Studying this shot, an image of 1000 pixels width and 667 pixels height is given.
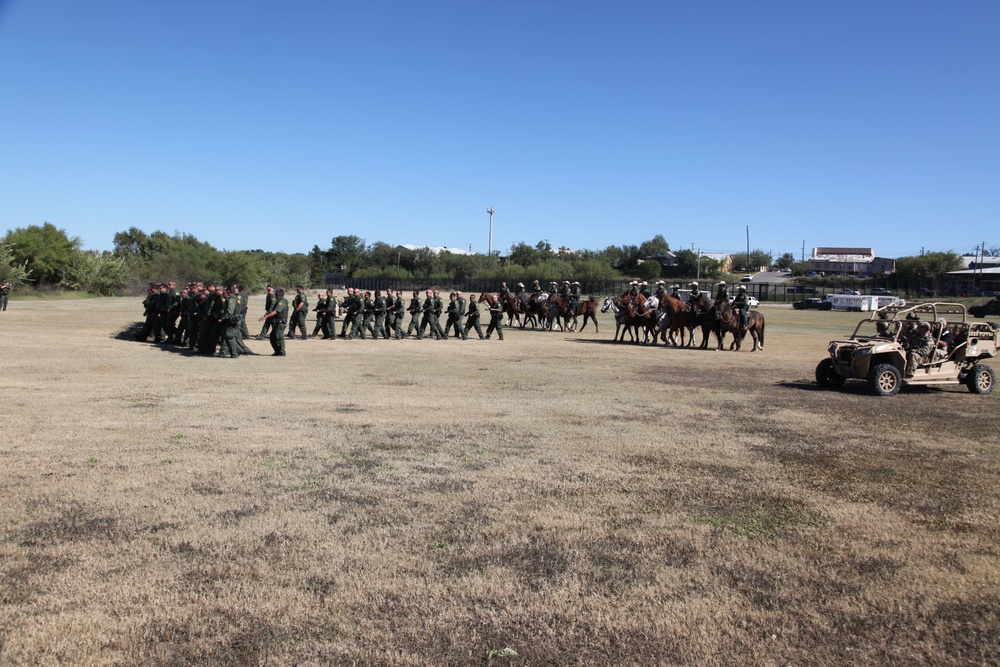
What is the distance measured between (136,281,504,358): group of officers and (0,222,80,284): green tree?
35.3 meters

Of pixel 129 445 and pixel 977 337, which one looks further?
pixel 977 337

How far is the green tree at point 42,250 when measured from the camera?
2122 inches

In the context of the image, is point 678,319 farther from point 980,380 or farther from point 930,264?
point 930,264

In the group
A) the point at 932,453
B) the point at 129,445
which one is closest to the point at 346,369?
the point at 129,445

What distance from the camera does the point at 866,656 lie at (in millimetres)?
4324

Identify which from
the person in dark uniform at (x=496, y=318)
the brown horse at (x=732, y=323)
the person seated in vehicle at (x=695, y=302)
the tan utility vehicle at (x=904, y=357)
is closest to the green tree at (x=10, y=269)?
the person in dark uniform at (x=496, y=318)

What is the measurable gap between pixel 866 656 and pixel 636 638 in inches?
46.7

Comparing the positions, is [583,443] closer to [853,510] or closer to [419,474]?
[419,474]

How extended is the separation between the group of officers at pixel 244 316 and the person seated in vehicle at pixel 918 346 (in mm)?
13350

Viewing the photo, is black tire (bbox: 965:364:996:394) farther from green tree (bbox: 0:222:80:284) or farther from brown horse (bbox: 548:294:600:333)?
green tree (bbox: 0:222:80:284)

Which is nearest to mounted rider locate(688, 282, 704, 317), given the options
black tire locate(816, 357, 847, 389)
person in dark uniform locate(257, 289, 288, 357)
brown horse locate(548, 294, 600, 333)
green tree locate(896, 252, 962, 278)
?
brown horse locate(548, 294, 600, 333)

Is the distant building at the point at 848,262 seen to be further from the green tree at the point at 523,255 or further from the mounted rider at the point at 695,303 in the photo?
the mounted rider at the point at 695,303

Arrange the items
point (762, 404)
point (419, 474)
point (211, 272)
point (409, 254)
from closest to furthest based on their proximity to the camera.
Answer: point (419, 474), point (762, 404), point (211, 272), point (409, 254)

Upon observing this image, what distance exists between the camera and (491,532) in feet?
20.1
